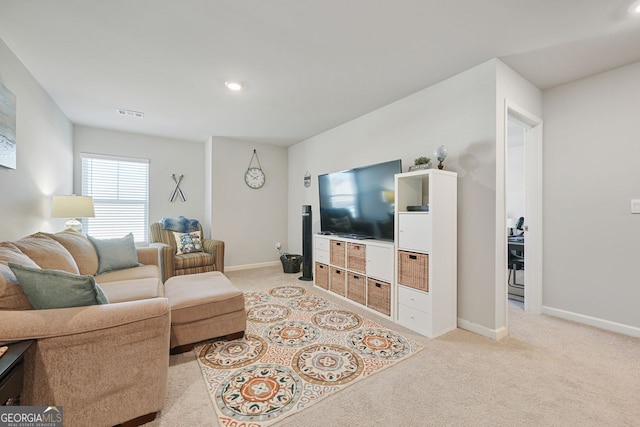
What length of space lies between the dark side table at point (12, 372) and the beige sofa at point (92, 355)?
0.05 metres

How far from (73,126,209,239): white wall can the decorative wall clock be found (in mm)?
898

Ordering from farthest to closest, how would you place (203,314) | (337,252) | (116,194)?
1. (116,194)
2. (337,252)
3. (203,314)

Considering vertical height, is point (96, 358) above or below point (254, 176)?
below

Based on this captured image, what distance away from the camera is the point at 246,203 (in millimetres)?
5117

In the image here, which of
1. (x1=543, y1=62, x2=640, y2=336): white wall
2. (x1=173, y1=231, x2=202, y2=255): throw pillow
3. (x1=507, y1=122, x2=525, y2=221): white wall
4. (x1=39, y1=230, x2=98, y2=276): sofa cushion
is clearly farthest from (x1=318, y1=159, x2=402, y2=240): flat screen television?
(x1=507, y1=122, x2=525, y2=221): white wall

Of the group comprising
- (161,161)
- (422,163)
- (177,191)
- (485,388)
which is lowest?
(485,388)

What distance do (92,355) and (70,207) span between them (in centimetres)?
270

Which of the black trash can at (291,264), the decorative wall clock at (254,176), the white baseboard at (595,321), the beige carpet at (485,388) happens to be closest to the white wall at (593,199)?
the white baseboard at (595,321)

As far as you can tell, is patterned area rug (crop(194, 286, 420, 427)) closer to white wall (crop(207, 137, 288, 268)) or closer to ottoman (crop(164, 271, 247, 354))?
ottoman (crop(164, 271, 247, 354))

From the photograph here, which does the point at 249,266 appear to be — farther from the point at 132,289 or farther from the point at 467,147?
the point at 467,147

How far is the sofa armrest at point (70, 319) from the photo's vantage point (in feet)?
3.69

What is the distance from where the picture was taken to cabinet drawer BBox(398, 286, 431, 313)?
240cm

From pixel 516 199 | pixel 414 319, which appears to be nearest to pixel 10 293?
pixel 414 319

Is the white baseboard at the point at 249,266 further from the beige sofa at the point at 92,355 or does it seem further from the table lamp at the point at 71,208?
the beige sofa at the point at 92,355
